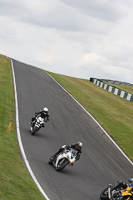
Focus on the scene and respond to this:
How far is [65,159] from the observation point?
15.6 meters

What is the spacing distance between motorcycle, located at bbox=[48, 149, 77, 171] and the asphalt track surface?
315 millimetres

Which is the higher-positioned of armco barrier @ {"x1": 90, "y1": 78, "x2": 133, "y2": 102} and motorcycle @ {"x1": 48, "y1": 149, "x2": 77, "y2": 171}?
armco barrier @ {"x1": 90, "y1": 78, "x2": 133, "y2": 102}

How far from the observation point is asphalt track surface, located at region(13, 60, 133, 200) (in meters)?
14.0

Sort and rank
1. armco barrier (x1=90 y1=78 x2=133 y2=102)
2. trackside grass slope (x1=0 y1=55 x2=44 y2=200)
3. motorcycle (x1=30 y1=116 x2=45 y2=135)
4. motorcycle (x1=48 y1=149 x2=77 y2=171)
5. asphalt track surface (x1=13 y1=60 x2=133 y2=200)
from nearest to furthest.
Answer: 1. trackside grass slope (x1=0 y1=55 x2=44 y2=200)
2. asphalt track surface (x1=13 y1=60 x2=133 y2=200)
3. motorcycle (x1=48 y1=149 x2=77 y2=171)
4. motorcycle (x1=30 y1=116 x2=45 y2=135)
5. armco barrier (x1=90 y1=78 x2=133 y2=102)

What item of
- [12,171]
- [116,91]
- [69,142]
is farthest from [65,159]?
[116,91]

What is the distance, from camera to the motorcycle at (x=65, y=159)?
1539 cm

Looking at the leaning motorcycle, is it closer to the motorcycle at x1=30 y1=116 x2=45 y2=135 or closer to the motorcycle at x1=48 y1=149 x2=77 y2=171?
the motorcycle at x1=48 y1=149 x2=77 y2=171

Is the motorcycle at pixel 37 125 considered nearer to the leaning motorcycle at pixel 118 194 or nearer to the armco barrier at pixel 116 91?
the leaning motorcycle at pixel 118 194

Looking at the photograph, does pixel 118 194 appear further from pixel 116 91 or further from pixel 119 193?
pixel 116 91

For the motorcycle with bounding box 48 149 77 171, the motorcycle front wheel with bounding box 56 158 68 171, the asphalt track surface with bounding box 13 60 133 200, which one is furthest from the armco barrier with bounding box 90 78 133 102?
the motorcycle front wheel with bounding box 56 158 68 171

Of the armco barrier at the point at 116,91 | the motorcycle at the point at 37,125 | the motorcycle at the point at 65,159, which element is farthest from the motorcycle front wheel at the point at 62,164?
the armco barrier at the point at 116,91

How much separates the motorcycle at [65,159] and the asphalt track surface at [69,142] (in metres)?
0.32

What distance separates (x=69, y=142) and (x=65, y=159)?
6.04 metres

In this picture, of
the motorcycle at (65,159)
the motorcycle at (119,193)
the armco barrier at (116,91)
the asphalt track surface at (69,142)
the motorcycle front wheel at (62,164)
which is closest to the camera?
the motorcycle at (119,193)
